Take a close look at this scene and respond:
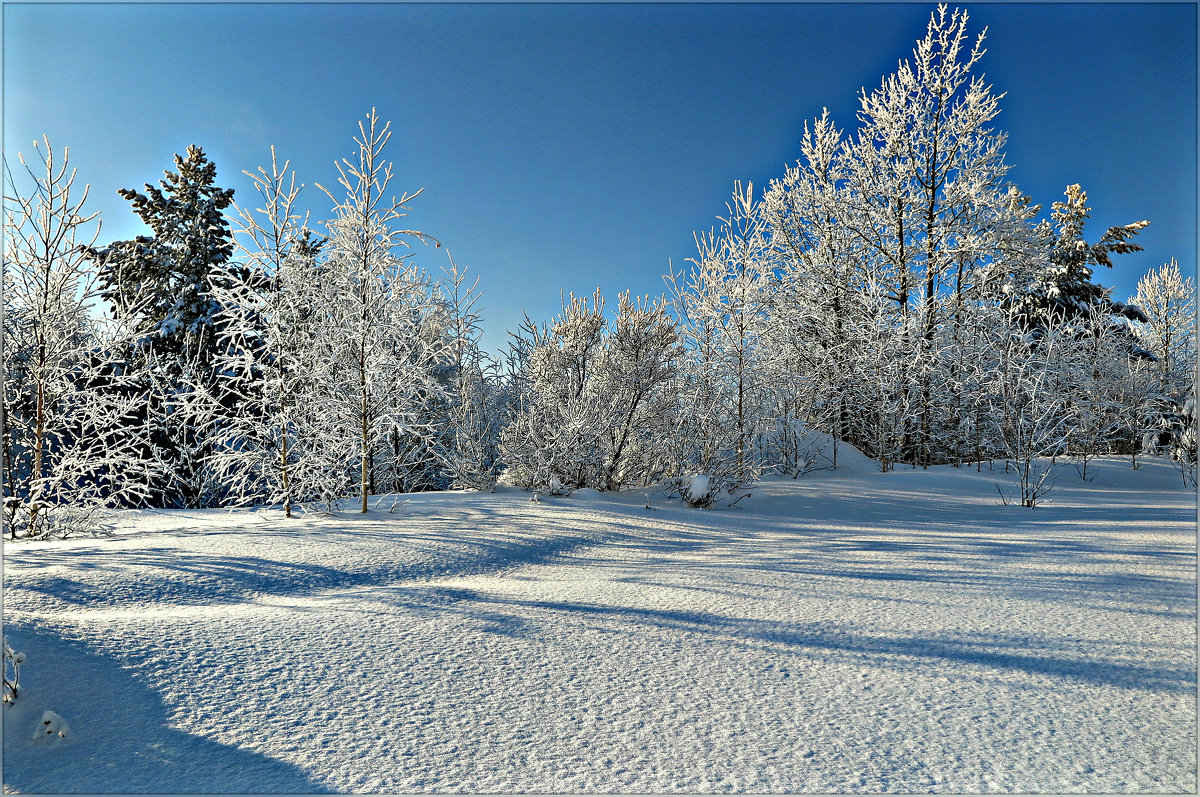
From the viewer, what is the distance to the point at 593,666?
270 centimetres

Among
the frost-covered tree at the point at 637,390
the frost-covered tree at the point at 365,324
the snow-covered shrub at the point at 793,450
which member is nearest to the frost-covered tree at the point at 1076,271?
the snow-covered shrub at the point at 793,450

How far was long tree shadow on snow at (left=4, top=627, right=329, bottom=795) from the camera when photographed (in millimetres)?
1874

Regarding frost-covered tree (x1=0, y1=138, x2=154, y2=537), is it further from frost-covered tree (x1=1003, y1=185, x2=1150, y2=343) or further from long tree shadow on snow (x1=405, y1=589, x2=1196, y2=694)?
frost-covered tree (x1=1003, y1=185, x2=1150, y2=343)

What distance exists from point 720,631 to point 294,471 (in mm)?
5164

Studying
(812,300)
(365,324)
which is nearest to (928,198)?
(812,300)

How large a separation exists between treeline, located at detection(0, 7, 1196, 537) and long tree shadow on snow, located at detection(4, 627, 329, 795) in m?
3.73

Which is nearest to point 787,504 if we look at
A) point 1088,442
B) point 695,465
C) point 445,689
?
point 695,465

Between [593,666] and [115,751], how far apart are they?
1746 mm

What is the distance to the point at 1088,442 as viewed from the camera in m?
12.5

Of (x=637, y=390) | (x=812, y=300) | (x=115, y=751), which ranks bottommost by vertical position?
(x=115, y=751)

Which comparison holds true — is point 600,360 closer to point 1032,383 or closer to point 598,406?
point 598,406

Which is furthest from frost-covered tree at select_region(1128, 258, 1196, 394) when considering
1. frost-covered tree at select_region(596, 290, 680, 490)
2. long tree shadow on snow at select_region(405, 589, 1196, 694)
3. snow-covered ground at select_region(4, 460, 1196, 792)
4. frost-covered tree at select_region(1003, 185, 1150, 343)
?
long tree shadow on snow at select_region(405, 589, 1196, 694)

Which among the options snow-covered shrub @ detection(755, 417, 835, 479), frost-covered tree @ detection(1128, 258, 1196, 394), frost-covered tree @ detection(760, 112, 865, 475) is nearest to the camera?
snow-covered shrub @ detection(755, 417, 835, 479)

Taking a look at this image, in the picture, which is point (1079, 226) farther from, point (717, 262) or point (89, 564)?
point (89, 564)
